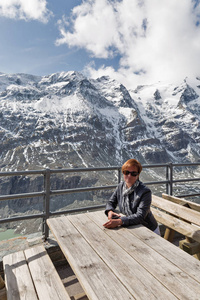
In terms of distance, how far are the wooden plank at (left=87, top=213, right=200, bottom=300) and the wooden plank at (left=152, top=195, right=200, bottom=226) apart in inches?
42.7

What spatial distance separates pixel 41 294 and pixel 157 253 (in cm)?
127

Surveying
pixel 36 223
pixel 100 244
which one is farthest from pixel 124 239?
pixel 36 223

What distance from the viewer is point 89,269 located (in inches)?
74.5

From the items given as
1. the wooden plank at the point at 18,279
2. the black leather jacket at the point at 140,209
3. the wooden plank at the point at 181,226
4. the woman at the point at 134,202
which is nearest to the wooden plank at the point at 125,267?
the woman at the point at 134,202

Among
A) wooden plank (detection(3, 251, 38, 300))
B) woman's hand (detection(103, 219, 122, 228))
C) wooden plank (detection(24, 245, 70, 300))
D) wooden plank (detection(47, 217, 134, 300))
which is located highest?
woman's hand (detection(103, 219, 122, 228))

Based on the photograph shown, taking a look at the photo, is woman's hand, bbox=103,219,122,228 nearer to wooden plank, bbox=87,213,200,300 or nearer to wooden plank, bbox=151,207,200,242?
wooden plank, bbox=87,213,200,300

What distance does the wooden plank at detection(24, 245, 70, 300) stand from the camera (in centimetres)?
210

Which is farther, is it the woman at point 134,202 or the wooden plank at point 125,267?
the woman at point 134,202

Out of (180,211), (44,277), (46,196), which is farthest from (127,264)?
(46,196)

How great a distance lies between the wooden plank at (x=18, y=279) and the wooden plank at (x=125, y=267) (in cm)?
78

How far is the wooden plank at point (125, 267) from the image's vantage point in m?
1.58

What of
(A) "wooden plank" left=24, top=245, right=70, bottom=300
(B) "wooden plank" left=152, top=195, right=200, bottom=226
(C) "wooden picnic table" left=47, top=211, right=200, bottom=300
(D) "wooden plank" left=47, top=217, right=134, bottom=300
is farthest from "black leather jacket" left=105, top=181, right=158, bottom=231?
(A) "wooden plank" left=24, top=245, right=70, bottom=300

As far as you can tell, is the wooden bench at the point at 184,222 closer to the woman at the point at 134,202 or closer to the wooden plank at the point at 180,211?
the wooden plank at the point at 180,211

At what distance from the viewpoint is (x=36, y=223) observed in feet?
474
